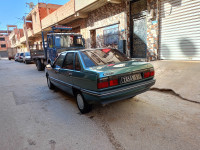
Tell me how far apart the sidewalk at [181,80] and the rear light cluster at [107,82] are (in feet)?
7.92

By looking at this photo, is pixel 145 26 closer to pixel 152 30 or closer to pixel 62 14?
pixel 152 30

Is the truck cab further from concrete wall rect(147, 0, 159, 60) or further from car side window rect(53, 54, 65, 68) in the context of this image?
concrete wall rect(147, 0, 159, 60)

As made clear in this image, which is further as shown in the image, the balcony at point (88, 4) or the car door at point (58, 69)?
the balcony at point (88, 4)

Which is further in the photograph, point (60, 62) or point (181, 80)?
point (181, 80)

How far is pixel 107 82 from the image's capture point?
2.66 m

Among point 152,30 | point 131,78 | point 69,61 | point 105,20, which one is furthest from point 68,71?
point 105,20

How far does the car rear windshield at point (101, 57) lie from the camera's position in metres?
3.20

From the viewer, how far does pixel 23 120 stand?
10.3 ft

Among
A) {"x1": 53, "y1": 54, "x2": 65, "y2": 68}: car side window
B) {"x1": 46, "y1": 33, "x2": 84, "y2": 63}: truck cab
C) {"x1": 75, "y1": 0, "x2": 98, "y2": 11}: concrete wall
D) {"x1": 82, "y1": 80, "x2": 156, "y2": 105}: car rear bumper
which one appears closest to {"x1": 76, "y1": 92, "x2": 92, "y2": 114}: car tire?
{"x1": 82, "y1": 80, "x2": 156, "y2": 105}: car rear bumper

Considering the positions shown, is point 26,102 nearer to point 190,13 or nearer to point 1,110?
point 1,110

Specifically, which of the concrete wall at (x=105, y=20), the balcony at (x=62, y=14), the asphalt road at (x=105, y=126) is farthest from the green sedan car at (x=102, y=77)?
the balcony at (x=62, y=14)

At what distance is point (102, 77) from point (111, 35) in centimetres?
929

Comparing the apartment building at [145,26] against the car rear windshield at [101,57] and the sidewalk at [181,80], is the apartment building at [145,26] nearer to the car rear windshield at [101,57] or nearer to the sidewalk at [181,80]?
the sidewalk at [181,80]

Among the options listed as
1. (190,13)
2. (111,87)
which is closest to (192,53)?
(190,13)
